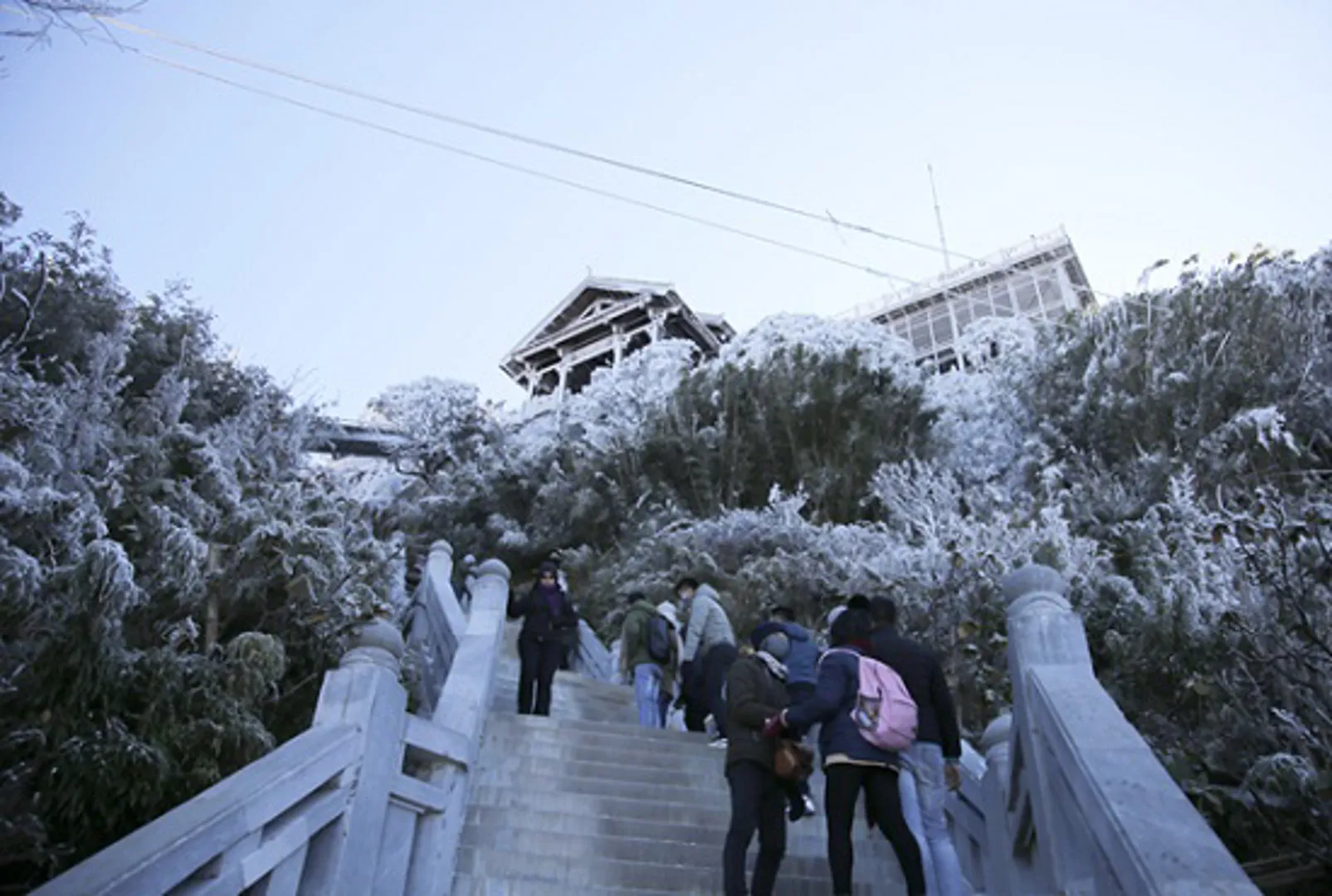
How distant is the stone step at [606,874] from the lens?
5719 mm

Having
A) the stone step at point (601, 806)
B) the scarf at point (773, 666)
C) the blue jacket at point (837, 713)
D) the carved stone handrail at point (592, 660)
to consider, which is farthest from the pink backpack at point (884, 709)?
the carved stone handrail at point (592, 660)

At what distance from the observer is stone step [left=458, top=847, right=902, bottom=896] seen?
5.72m

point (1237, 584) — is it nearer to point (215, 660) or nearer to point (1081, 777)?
point (1081, 777)

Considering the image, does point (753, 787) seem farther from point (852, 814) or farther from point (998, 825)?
point (998, 825)

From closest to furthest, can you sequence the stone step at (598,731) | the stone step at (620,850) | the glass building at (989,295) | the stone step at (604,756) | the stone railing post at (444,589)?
the stone step at (620,850) → the stone step at (604,756) → the stone step at (598,731) → the stone railing post at (444,589) → the glass building at (989,295)

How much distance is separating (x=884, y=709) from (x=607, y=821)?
7.54 feet

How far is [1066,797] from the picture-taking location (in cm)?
407

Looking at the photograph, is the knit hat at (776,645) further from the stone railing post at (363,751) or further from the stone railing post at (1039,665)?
the stone railing post at (363,751)

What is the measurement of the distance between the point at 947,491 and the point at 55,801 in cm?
1181

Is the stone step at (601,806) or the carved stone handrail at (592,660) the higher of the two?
the carved stone handrail at (592,660)

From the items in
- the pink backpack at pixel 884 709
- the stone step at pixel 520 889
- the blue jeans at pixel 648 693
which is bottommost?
the stone step at pixel 520 889

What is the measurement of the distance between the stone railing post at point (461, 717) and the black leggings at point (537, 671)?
375 mm

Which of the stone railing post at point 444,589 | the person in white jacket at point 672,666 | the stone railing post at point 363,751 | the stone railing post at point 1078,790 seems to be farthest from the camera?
the stone railing post at point 444,589

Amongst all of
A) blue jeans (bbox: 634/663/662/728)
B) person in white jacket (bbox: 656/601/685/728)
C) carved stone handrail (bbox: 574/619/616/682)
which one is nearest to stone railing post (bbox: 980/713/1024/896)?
blue jeans (bbox: 634/663/662/728)
